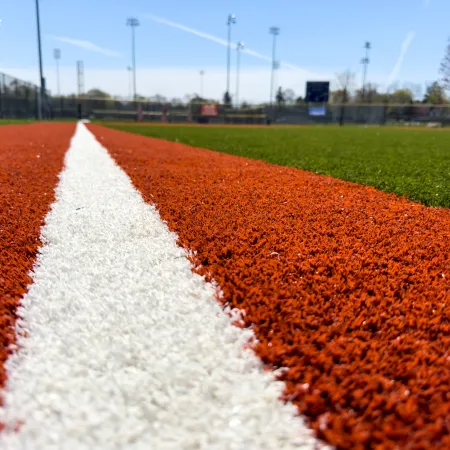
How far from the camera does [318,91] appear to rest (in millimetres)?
57719

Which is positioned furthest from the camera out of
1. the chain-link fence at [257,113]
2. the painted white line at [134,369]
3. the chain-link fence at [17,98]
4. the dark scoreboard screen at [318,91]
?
the dark scoreboard screen at [318,91]

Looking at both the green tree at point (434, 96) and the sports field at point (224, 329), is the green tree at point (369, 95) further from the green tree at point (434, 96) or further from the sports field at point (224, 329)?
the sports field at point (224, 329)

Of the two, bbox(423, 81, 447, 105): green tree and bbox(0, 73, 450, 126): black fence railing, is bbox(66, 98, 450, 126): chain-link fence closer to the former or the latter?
bbox(0, 73, 450, 126): black fence railing

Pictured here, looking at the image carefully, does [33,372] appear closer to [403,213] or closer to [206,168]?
[403,213]

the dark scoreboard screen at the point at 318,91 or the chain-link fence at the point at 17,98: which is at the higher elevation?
the dark scoreboard screen at the point at 318,91

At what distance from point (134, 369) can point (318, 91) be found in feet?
202

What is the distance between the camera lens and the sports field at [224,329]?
2.96 feet

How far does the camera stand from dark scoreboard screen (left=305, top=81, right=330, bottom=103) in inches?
2264

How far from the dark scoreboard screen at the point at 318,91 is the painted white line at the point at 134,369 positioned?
60771 mm

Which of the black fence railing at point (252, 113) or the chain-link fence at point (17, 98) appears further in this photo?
the black fence railing at point (252, 113)

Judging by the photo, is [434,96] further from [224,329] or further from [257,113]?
[224,329]

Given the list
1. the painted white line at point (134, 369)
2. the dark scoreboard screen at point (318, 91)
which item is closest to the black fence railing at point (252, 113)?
the dark scoreboard screen at point (318, 91)

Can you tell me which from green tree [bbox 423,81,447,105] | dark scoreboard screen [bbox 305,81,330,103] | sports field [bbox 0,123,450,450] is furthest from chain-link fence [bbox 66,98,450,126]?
sports field [bbox 0,123,450,450]

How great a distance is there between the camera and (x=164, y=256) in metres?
1.89
